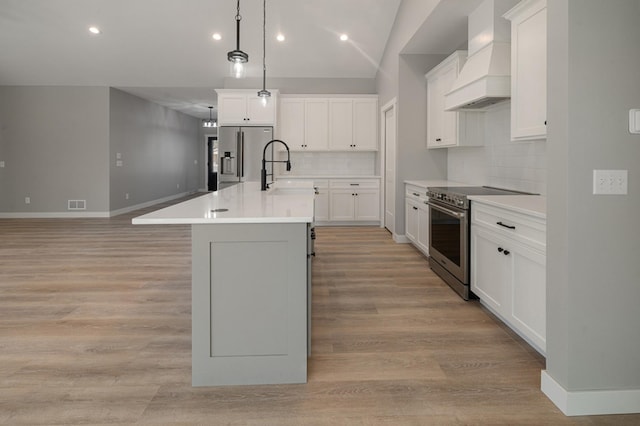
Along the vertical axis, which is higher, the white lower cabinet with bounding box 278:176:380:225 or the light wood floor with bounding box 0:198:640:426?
the white lower cabinet with bounding box 278:176:380:225

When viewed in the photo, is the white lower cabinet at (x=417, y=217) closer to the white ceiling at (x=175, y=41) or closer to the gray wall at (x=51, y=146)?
the white ceiling at (x=175, y=41)

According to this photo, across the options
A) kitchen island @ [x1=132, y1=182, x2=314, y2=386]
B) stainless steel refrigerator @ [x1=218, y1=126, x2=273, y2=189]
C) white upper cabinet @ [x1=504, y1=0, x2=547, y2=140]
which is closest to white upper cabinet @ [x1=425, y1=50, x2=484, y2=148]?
white upper cabinet @ [x1=504, y1=0, x2=547, y2=140]

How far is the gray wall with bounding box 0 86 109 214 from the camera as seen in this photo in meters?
8.78

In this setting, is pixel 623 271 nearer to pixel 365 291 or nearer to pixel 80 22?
pixel 365 291

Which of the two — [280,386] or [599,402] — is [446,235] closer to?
[599,402]

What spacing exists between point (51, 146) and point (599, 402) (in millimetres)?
9626

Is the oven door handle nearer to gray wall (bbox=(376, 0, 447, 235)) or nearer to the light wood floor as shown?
the light wood floor

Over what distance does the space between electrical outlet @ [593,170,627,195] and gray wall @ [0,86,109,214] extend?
8.77 m

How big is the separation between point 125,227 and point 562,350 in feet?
23.3

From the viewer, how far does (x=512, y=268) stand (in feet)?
9.20

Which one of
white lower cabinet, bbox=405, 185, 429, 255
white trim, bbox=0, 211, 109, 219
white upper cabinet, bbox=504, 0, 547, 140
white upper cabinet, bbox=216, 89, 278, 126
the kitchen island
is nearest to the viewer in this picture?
the kitchen island

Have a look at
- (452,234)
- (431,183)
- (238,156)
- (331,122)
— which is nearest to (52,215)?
(238,156)

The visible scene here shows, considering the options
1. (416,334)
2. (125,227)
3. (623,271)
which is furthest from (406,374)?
(125,227)

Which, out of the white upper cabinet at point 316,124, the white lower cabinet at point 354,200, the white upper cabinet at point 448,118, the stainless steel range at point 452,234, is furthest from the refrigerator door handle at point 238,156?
the stainless steel range at point 452,234
